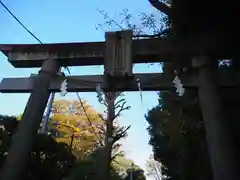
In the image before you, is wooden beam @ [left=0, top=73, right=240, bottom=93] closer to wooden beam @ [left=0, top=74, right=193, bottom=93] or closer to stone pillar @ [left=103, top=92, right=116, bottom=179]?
wooden beam @ [left=0, top=74, right=193, bottom=93]

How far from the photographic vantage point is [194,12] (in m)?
5.35

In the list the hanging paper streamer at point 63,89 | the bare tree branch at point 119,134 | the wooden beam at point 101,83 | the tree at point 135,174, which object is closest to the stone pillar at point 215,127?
the wooden beam at point 101,83

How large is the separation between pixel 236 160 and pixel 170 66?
7.69 ft

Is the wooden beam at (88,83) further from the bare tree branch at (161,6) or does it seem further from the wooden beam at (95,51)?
the bare tree branch at (161,6)

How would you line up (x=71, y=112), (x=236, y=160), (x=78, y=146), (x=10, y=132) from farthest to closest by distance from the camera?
(x=71, y=112) → (x=78, y=146) → (x=10, y=132) → (x=236, y=160)

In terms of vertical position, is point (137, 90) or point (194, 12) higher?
point (194, 12)

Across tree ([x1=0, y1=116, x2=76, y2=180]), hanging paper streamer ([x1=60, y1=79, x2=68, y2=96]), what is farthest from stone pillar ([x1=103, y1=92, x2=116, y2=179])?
hanging paper streamer ([x1=60, y1=79, x2=68, y2=96])

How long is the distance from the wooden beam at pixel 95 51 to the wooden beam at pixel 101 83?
406 mm

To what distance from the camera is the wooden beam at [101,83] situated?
18.8 ft

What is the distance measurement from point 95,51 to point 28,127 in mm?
2145

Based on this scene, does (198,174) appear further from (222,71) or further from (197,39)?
(197,39)

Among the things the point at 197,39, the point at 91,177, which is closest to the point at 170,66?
the point at 197,39

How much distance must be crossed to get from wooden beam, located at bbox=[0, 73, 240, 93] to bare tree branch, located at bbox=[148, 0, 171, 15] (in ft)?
4.91

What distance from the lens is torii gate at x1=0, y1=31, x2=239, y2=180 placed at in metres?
5.18
